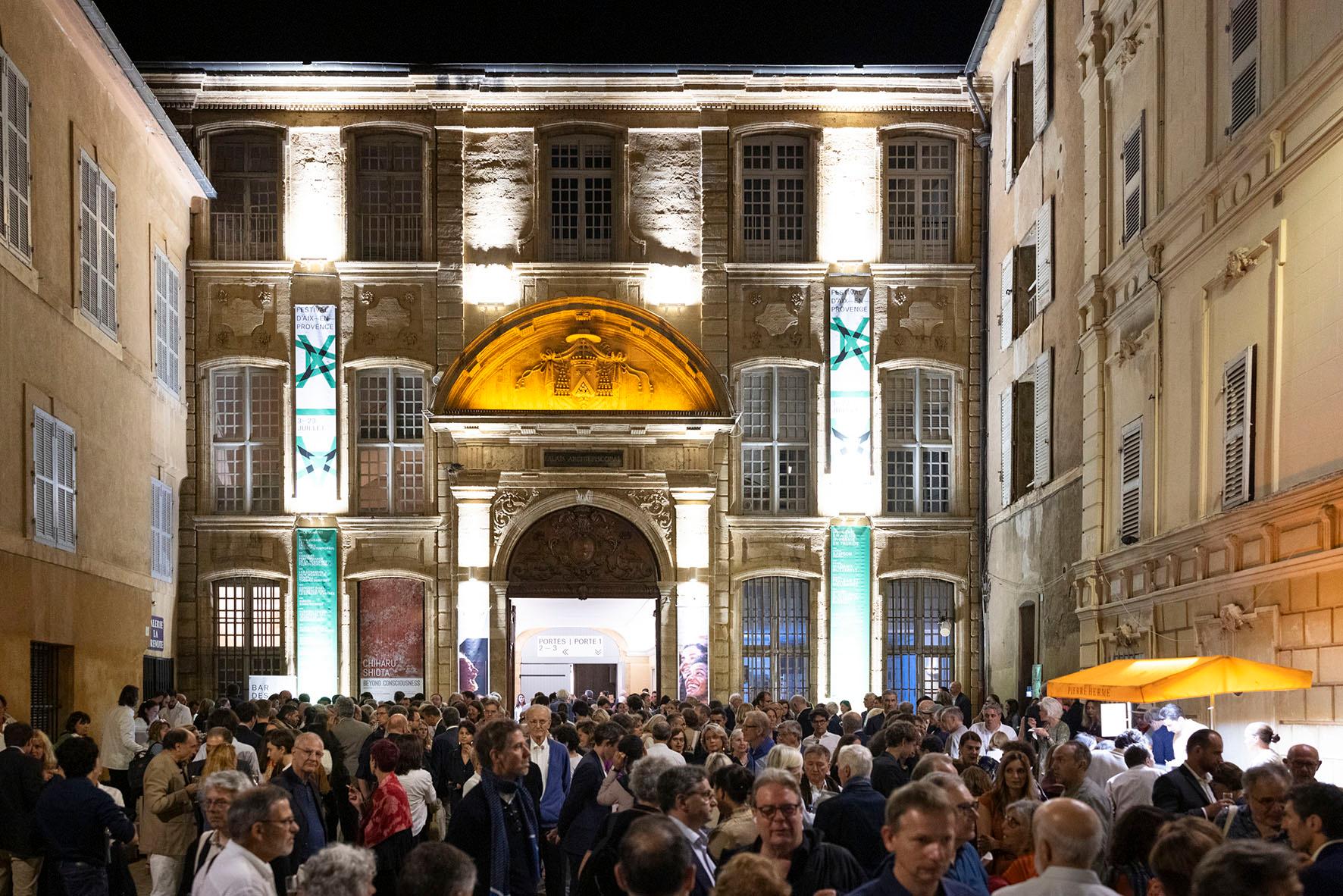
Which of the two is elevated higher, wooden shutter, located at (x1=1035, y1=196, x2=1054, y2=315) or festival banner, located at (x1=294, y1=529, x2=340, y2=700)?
wooden shutter, located at (x1=1035, y1=196, x2=1054, y2=315)

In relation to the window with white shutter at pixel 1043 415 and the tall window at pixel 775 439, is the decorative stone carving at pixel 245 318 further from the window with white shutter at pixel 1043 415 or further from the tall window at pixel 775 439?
the window with white shutter at pixel 1043 415

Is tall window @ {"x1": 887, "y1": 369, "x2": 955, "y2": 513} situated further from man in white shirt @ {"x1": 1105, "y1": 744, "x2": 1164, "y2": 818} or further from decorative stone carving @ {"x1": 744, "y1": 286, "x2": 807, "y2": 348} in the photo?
man in white shirt @ {"x1": 1105, "y1": 744, "x2": 1164, "y2": 818}

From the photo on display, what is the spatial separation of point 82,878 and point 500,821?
3911 millimetres

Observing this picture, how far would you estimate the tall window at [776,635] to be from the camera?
102ft

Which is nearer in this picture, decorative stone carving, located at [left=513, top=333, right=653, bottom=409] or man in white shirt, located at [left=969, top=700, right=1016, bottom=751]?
man in white shirt, located at [left=969, top=700, right=1016, bottom=751]

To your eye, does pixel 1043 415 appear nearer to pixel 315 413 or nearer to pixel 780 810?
pixel 315 413

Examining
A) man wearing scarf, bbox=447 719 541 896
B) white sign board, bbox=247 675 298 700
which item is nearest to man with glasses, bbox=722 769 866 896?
man wearing scarf, bbox=447 719 541 896

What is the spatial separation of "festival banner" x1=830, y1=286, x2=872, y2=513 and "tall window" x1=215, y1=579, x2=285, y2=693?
10619mm

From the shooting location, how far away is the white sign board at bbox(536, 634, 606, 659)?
36.6 m

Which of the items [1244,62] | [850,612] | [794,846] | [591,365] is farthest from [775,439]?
[794,846]

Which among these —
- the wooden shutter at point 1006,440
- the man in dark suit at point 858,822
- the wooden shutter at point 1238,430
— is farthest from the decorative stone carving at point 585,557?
the man in dark suit at point 858,822

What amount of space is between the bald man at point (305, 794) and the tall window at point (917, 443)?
21714 millimetres

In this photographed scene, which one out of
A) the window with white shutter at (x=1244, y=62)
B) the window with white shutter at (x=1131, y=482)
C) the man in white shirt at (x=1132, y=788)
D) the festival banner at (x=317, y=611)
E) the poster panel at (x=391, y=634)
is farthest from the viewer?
the poster panel at (x=391, y=634)

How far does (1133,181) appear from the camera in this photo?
20.2m
